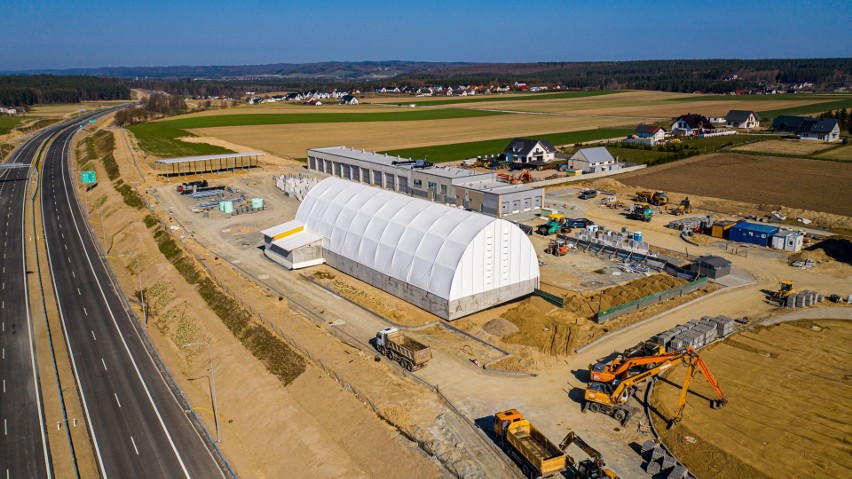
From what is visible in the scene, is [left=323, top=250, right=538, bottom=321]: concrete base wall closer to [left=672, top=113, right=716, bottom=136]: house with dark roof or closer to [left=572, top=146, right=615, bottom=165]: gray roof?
[left=572, top=146, right=615, bottom=165]: gray roof

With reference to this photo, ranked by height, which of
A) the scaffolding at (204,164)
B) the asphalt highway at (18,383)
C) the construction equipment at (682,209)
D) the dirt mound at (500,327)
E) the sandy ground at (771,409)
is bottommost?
the asphalt highway at (18,383)

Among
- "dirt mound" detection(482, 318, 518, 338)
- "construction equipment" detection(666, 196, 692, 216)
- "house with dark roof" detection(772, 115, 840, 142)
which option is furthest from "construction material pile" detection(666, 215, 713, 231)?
"house with dark roof" detection(772, 115, 840, 142)

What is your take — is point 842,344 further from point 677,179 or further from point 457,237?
point 677,179

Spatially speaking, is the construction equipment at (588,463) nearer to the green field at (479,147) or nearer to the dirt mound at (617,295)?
the dirt mound at (617,295)

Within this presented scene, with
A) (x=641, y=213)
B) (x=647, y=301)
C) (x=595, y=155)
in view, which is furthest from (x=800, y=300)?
(x=595, y=155)

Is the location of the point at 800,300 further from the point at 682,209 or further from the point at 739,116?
the point at 739,116

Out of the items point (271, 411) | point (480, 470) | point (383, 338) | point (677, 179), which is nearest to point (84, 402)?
point (271, 411)

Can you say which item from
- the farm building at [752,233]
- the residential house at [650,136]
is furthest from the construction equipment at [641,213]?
the residential house at [650,136]
